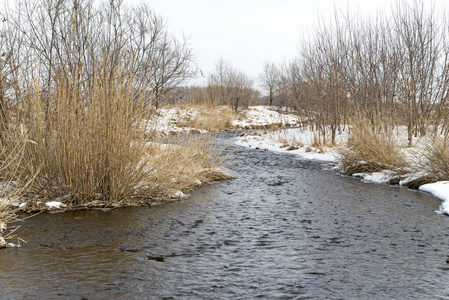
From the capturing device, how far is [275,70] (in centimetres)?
5525

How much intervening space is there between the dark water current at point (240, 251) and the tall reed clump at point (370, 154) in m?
2.04

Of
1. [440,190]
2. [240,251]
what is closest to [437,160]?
[440,190]

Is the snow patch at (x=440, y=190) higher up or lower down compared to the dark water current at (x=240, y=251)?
higher up

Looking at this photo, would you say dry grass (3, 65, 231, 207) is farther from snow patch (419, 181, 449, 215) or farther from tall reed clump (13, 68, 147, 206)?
snow patch (419, 181, 449, 215)

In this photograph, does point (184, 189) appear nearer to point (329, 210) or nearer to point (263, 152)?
point (329, 210)

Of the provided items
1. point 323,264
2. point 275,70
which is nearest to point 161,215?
point 323,264

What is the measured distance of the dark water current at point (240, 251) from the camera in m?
2.92

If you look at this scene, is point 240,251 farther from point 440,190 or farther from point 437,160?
point 437,160

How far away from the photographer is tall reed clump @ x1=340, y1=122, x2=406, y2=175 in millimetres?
8125

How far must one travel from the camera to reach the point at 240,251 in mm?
3803

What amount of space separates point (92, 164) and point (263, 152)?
8682 mm

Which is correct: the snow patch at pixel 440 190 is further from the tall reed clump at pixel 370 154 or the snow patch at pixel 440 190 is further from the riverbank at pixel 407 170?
the tall reed clump at pixel 370 154

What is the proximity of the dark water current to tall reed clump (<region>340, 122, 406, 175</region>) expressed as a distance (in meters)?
2.04

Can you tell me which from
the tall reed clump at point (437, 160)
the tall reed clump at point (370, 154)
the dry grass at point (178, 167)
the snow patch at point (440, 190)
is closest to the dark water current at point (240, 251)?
the snow patch at point (440, 190)
